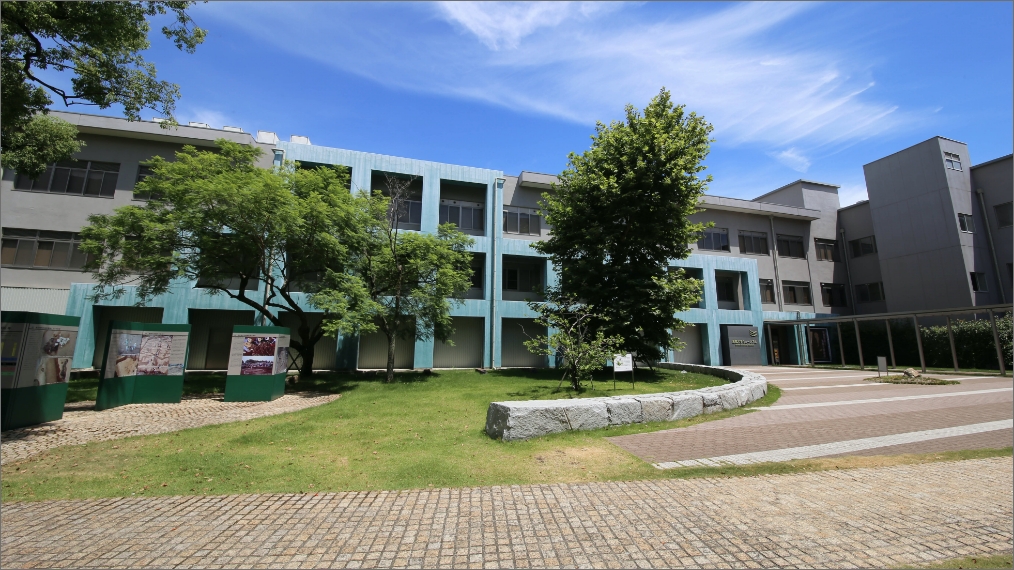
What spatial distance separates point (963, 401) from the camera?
11906mm

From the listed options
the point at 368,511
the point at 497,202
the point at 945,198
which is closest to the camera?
the point at 368,511

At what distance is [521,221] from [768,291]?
859 inches

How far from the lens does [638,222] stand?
18.8 m

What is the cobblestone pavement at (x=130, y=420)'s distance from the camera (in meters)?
8.63

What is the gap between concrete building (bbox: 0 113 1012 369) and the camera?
22266 millimetres

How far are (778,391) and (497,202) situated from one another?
59.5ft

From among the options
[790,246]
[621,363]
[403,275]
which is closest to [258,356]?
[403,275]

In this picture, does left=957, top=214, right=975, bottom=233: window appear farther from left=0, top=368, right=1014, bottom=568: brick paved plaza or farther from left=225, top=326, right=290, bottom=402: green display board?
left=225, top=326, right=290, bottom=402: green display board

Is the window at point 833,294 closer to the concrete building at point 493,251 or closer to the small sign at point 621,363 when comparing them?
the concrete building at point 493,251

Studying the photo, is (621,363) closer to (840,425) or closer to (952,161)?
(840,425)

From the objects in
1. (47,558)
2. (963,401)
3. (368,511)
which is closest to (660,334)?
(963,401)

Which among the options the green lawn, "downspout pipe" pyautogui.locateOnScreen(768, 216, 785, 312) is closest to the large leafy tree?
the green lawn

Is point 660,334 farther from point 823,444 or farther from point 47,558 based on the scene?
point 47,558

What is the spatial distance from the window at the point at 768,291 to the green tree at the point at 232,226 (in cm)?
3165
